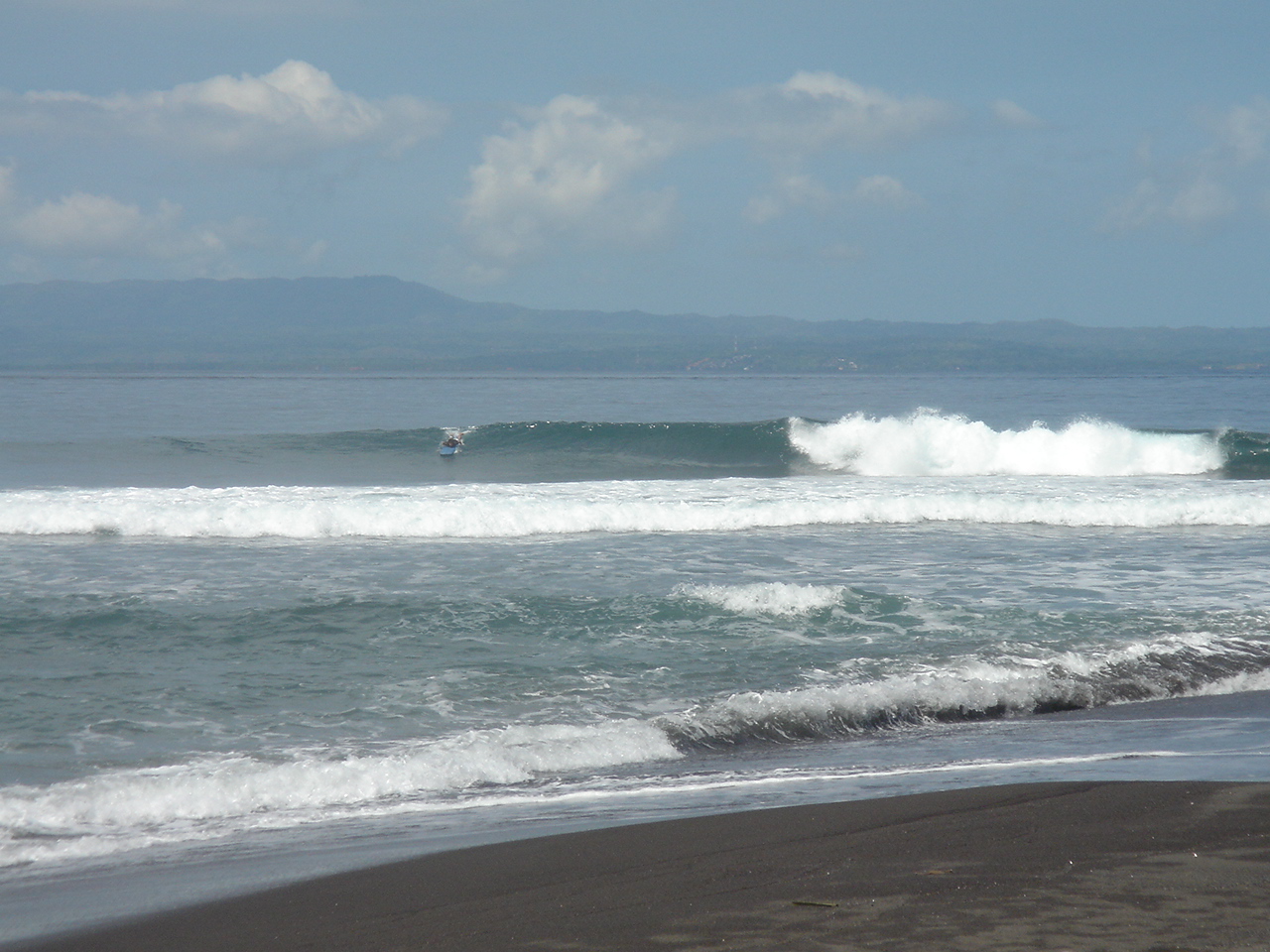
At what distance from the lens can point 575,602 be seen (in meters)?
9.82

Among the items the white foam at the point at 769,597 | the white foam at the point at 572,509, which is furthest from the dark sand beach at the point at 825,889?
the white foam at the point at 572,509

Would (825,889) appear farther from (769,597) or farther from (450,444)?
(450,444)

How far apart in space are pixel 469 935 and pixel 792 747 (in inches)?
124

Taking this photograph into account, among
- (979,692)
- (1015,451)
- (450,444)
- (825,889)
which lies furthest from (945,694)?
(450,444)

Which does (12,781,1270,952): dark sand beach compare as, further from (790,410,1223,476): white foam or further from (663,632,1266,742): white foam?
(790,410,1223,476): white foam

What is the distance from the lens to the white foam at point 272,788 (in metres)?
4.76

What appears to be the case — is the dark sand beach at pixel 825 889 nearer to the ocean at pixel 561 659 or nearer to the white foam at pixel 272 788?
the ocean at pixel 561 659

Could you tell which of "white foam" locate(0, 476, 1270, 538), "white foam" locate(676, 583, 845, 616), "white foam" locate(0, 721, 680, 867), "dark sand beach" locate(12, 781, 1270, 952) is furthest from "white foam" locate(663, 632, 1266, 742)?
"white foam" locate(0, 476, 1270, 538)

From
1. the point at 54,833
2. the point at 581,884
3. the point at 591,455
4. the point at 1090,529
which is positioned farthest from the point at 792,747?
the point at 591,455

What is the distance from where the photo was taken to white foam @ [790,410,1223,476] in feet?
89.2

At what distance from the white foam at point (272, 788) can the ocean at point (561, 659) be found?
21 mm

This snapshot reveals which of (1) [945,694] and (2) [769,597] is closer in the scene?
(1) [945,694]

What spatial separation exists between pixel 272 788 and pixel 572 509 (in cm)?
1064

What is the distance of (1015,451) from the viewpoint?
2727 cm
